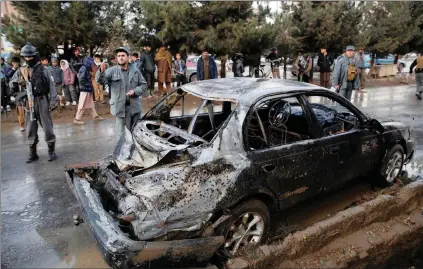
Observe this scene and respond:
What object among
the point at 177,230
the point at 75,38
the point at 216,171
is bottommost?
the point at 177,230

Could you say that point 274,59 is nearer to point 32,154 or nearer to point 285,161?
point 32,154

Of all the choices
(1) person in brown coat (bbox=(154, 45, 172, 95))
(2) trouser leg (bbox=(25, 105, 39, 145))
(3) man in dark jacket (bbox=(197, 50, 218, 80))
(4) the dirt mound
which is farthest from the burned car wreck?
(1) person in brown coat (bbox=(154, 45, 172, 95))

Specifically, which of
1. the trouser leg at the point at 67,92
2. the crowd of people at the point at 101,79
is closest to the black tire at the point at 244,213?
the crowd of people at the point at 101,79

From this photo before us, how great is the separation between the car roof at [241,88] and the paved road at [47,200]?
5.79 feet

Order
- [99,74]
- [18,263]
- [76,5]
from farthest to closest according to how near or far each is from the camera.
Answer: [76,5] → [99,74] → [18,263]

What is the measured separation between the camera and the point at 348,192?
4.83 meters

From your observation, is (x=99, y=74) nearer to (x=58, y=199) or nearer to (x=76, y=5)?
(x=58, y=199)

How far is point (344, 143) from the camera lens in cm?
404

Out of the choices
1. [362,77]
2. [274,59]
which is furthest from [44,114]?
[362,77]

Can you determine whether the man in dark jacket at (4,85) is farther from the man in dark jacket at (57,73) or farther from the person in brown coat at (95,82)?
the person in brown coat at (95,82)

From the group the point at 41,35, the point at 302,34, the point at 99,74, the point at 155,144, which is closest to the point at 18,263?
the point at 155,144

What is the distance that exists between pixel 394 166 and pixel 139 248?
3.75 m

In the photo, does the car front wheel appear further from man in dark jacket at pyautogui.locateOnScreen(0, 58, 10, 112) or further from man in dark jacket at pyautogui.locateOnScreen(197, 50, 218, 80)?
man in dark jacket at pyautogui.locateOnScreen(0, 58, 10, 112)

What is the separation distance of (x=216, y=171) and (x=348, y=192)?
8.42 ft
